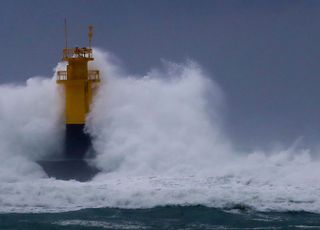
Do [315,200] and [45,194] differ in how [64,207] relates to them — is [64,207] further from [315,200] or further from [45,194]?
[315,200]

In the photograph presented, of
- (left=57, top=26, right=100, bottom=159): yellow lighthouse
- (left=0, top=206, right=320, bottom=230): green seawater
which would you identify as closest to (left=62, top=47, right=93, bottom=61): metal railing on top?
(left=57, top=26, right=100, bottom=159): yellow lighthouse

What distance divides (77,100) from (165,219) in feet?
24.7

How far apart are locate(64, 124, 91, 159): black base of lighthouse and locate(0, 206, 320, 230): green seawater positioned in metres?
5.94

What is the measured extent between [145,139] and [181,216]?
6.25m

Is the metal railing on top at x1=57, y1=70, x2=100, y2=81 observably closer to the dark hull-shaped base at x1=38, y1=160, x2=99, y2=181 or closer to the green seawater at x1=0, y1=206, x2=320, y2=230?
the dark hull-shaped base at x1=38, y1=160, x2=99, y2=181

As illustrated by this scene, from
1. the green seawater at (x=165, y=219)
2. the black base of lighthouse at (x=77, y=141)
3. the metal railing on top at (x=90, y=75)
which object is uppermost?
the metal railing on top at (x=90, y=75)

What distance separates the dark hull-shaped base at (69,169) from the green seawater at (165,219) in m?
4.23

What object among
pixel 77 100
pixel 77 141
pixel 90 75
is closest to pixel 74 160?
pixel 77 141

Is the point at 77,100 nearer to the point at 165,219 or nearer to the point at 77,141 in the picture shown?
the point at 77,141

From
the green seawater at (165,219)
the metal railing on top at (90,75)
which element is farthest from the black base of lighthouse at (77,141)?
the green seawater at (165,219)

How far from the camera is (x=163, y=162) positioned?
20.5m

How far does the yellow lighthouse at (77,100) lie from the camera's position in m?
21.8

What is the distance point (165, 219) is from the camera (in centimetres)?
1541

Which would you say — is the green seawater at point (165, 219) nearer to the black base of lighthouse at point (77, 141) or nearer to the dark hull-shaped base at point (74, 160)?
the dark hull-shaped base at point (74, 160)
